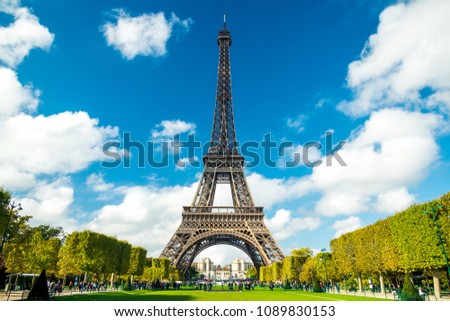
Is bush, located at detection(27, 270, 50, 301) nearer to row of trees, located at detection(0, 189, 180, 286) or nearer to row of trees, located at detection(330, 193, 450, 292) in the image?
row of trees, located at detection(0, 189, 180, 286)

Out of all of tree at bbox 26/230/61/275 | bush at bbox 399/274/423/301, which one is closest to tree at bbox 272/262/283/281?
bush at bbox 399/274/423/301

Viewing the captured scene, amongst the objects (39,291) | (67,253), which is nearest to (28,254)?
(67,253)

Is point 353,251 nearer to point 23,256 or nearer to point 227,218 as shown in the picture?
point 227,218

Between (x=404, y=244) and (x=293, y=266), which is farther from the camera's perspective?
(x=293, y=266)

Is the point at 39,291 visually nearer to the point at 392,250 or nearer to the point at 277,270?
the point at 392,250

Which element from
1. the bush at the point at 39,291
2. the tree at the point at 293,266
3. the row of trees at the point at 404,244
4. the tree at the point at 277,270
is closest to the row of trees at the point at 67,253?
the bush at the point at 39,291
